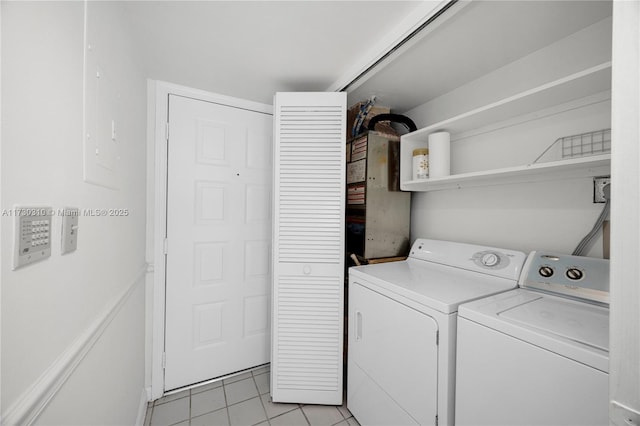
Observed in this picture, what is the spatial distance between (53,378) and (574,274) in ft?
6.38

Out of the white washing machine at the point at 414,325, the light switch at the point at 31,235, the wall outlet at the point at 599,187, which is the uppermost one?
the wall outlet at the point at 599,187

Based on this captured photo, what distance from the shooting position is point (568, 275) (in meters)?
1.20

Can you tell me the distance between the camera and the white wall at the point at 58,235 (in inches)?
20.6

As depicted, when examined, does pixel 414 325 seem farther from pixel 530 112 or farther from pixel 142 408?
pixel 142 408

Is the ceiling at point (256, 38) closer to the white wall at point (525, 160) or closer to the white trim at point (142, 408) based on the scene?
the white wall at point (525, 160)

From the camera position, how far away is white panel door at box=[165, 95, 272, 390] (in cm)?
200

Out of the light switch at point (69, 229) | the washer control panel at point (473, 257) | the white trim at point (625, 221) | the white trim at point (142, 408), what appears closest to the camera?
the white trim at point (625, 221)

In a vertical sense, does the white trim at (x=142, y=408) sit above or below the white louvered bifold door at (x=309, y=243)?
below

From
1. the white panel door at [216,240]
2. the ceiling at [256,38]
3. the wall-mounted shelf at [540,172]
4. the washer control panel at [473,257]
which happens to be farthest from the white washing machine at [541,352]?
the white panel door at [216,240]

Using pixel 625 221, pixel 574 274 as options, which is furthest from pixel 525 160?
pixel 625 221

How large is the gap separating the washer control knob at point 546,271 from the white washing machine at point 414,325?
10cm

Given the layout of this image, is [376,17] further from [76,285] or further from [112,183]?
[76,285]

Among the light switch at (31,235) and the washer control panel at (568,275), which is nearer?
the light switch at (31,235)

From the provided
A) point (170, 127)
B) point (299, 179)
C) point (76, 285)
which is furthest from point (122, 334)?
point (170, 127)
